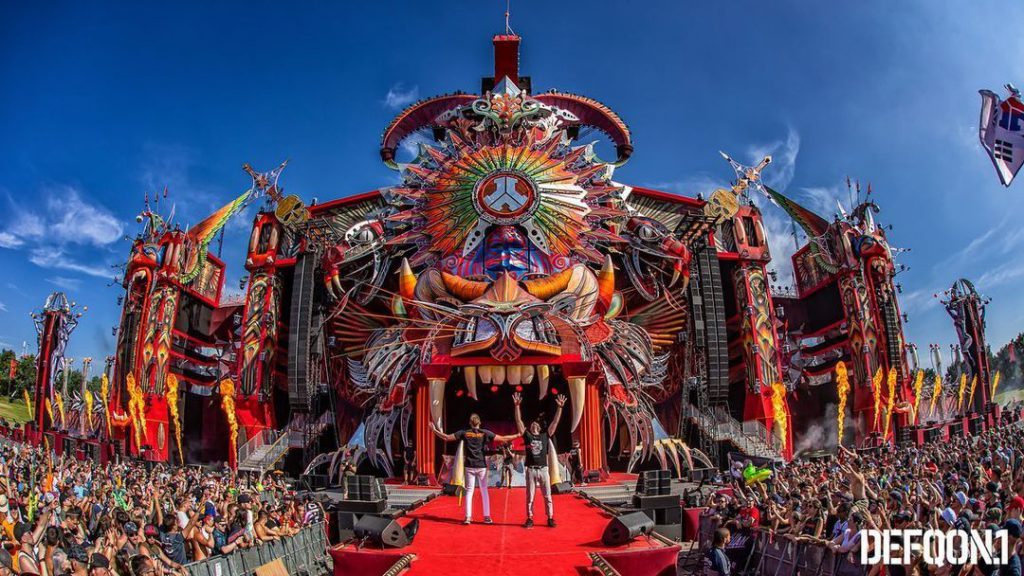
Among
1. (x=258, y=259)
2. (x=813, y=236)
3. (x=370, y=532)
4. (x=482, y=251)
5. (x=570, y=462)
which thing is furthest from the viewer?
(x=813, y=236)

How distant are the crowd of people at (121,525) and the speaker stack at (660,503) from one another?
6153 mm

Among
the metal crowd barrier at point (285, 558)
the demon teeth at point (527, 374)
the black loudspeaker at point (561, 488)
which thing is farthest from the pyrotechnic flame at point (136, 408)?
the black loudspeaker at point (561, 488)

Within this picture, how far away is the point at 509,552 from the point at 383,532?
5.35 ft

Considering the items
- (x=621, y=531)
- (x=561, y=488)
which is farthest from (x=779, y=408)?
(x=621, y=531)

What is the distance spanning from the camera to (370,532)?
9.38 metres

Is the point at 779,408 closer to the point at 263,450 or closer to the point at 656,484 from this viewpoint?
the point at 656,484

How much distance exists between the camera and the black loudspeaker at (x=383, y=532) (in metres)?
9.09

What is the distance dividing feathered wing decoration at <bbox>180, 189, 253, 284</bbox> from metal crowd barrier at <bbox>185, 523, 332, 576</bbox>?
21221mm

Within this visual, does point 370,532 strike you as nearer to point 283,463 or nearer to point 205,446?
point 283,463

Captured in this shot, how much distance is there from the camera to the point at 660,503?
13.4 m

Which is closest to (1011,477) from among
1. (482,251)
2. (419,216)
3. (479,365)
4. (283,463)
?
(479,365)

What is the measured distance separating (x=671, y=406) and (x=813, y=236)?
10487mm

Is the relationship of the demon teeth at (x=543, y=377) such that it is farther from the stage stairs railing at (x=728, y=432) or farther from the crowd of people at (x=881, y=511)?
the crowd of people at (x=881, y=511)

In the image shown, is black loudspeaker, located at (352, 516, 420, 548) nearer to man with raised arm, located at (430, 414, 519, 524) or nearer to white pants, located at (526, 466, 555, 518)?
man with raised arm, located at (430, 414, 519, 524)
